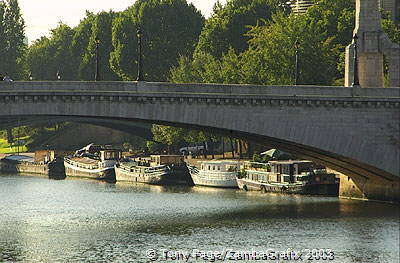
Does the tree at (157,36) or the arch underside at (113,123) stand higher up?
the tree at (157,36)

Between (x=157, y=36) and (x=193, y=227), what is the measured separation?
92.8 meters

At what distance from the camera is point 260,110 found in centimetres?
8319

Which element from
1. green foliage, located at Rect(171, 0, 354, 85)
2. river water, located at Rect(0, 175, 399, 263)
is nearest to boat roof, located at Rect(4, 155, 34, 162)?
green foliage, located at Rect(171, 0, 354, 85)

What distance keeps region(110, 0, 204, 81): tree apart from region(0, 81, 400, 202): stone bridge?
7965cm

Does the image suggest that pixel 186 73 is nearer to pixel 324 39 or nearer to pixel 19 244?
pixel 324 39

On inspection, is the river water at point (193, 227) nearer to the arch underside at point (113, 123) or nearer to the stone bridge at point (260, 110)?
the stone bridge at point (260, 110)

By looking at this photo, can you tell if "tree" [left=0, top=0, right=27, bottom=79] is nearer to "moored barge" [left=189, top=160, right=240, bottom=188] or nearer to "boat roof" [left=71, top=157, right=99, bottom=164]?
"boat roof" [left=71, top=157, right=99, bottom=164]

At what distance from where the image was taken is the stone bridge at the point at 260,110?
7856cm

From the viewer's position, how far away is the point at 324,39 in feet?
428

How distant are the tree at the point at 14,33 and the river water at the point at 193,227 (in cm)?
8158

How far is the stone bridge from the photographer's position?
78.6 metres

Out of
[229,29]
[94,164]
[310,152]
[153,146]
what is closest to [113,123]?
[94,164]

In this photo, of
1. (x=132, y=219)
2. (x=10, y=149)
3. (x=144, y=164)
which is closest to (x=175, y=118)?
(x=132, y=219)

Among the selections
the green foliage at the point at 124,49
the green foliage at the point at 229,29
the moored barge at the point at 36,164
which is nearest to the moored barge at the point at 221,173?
the moored barge at the point at 36,164
